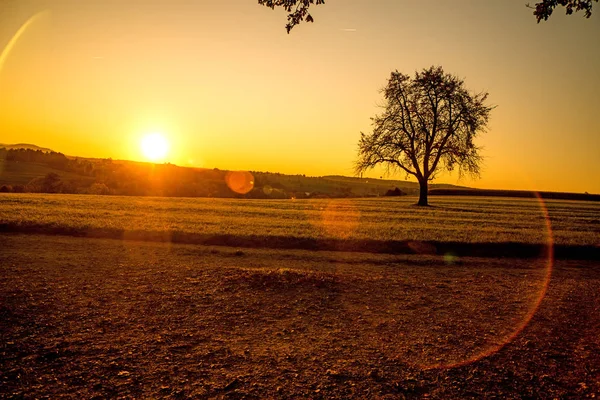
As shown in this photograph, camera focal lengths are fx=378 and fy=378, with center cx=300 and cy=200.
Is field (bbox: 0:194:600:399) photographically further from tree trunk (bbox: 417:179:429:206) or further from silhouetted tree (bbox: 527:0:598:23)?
tree trunk (bbox: 417:179:429:206)

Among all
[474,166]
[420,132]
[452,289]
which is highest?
[420,132]

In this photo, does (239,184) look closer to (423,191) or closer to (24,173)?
(423,191)

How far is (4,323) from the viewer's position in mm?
4781

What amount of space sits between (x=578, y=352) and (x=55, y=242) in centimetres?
1243

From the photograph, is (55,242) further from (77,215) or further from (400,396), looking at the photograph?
(400,396)

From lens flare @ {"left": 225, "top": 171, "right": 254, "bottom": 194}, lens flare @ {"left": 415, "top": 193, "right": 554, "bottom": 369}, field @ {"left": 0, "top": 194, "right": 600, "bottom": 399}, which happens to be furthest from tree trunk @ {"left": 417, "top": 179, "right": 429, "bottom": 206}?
lens flare @ {"left": 415, "top": 193, "right": 554, "bottom": 369}

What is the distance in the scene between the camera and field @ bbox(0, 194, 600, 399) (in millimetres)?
3594

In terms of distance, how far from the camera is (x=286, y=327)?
5.10 meters

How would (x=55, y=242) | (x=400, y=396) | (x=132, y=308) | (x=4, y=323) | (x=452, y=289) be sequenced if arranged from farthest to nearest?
(x=55, y=242), (x=452, y=289), (x=132, y=308), (x=4, y=323), (x=400, y=396)

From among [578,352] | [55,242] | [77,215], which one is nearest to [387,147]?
[77,215]

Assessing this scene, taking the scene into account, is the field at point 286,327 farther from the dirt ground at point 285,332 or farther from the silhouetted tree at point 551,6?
the silhouetted tree at point 551,6

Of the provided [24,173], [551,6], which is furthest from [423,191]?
[24,173]

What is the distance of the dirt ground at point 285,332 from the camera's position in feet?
11.7

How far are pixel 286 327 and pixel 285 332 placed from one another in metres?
0.18
